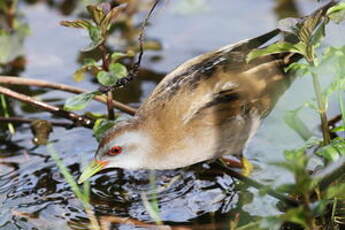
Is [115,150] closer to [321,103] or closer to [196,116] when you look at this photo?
[196,116]

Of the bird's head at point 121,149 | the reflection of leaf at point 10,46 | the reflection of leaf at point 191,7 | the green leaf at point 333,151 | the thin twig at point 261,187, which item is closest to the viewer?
the green leaf at point 333,151

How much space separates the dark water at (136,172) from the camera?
3623mm

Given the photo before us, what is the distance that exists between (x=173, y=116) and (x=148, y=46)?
83.7 inches

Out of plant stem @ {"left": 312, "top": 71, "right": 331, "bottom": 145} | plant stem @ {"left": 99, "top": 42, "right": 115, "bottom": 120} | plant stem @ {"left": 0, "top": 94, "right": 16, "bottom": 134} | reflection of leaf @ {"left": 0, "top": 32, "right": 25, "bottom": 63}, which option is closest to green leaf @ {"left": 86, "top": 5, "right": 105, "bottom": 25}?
plant stem @ {"left": 99, "top": 42, "right": 115, "bottom": 120}

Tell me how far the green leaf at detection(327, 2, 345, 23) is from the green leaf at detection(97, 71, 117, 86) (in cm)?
128

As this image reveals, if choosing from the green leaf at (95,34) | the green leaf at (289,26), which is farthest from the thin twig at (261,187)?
the green leaf at (95,34)

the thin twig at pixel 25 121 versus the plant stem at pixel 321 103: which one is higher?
the thin twig at pixel 25 121

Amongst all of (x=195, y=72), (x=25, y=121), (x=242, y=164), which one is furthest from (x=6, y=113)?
(x=242, y=164)

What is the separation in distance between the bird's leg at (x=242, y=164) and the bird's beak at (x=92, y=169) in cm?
78

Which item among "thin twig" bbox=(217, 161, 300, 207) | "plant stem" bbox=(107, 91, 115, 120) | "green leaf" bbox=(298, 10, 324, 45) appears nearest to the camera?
"green leaf" bbox=(298, 10, 324, 45)

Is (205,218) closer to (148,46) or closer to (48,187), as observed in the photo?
(48,187)

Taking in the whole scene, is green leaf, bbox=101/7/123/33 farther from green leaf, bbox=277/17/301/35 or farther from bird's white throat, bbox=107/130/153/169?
green leaf, bbox=277/17/301/35

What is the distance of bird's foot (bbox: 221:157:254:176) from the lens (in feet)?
13.2

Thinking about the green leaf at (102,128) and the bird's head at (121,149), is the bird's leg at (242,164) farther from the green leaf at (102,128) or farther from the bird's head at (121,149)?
the green leaf at (102,128)
